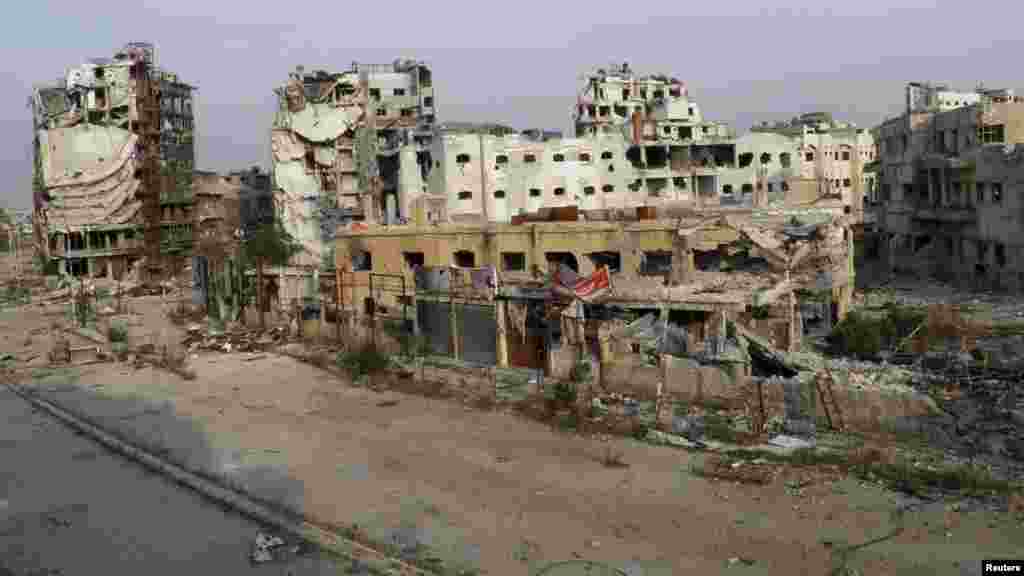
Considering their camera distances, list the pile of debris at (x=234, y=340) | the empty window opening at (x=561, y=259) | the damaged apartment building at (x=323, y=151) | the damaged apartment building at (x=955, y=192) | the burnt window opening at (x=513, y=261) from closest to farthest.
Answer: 1. the empty window opening at (x=561, y=259)
2. the burnt window opening at (x=513, y=261)
3. the pile of debris at (x=234, y=340)
4. the damaged apartment building at (x=955, y=192)
5. the damaged apartment building at (x=323, y=151)

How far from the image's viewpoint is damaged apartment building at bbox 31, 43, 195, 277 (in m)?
58.7

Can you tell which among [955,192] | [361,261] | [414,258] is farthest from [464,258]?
[955,192]

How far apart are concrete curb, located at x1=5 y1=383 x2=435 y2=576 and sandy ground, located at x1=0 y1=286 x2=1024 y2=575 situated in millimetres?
538

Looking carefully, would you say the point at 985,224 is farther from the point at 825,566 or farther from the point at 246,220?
the point at 246,220

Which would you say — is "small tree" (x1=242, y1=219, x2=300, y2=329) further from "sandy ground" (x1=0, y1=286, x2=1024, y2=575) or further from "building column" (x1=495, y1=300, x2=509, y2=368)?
"sandy ground" (x1=0, y1=286, x2=1024, y2=575)

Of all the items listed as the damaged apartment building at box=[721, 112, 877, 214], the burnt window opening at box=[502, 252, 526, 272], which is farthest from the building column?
the damaged apartment building at box=[721, 112, 877, 214]

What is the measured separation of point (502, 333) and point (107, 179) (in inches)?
1666

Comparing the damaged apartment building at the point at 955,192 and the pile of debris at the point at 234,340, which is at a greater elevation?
the damaged apartment building at the point at 955,192

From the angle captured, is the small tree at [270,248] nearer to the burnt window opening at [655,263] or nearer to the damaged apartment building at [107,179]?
the damaged apartment building at [107,179]

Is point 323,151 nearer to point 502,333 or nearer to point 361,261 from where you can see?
point 361,261

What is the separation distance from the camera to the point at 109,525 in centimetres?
1537

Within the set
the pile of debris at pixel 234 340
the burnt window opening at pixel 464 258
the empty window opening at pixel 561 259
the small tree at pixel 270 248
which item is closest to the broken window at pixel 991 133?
the empty window opening at pixel 561 259

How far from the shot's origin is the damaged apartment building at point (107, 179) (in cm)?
5872

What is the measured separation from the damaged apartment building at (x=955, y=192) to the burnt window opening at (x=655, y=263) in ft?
46.3
